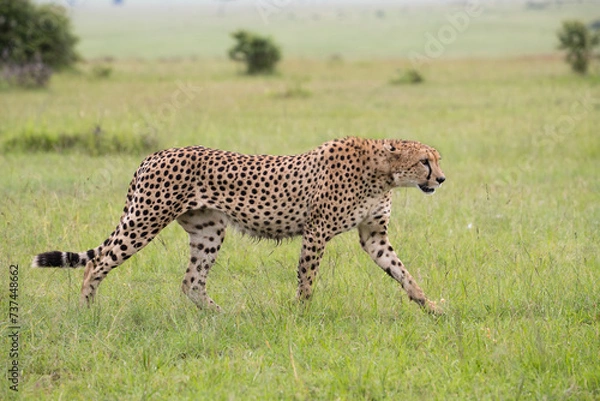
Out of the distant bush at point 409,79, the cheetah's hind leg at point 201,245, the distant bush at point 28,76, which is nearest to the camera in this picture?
the cheetah's hind leg at point 201,245

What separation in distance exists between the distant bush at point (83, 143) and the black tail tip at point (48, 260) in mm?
5421

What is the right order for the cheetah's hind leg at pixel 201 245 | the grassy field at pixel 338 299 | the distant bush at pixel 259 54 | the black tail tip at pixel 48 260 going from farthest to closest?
the distant bush at pixel 259 54
the cheetah's hind leg at pixel 201 245
the black tail tip at pixel 48 260
the grassy field at pixel 338 299

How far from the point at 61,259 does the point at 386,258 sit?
1.94m

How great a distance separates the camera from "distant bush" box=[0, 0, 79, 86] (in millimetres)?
18469

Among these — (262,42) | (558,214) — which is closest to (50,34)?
(262,42)

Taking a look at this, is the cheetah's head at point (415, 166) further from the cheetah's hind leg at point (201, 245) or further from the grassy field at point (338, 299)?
the cheetah's hind leg at point (201, 245)

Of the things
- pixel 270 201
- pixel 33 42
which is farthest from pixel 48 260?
pixel 33 42

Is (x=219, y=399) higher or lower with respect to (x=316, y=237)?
lower

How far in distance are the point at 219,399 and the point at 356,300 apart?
1.42 metres

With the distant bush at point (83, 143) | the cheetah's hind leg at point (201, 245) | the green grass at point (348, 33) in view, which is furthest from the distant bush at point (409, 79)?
the cheetah's hind leg at point (201, 245)

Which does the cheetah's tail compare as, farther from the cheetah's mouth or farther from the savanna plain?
the cheetah's mouth

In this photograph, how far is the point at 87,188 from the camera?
25.5 ft

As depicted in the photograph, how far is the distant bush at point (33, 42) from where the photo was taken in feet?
60.6

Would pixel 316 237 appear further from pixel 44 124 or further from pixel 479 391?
pixel 44 124
